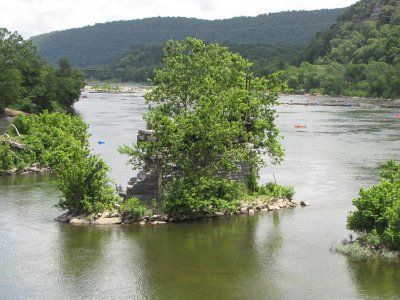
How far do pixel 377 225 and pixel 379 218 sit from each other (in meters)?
0.81

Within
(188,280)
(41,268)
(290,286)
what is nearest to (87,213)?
(41,268)

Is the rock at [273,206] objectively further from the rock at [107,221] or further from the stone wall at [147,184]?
the rock at [107,221]

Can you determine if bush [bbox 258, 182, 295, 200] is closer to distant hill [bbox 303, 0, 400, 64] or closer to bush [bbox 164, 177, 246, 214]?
bush [bbox 164, 177, 246, 214]

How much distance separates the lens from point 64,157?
39000mm

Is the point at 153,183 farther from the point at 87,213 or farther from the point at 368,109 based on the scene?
the point at 368,109

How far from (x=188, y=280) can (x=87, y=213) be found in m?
10.3

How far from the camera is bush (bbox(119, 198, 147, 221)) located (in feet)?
105

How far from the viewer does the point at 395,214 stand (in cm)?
2602

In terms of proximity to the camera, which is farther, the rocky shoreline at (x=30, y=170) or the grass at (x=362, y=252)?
the rocky shoreline at (x=30, y=170)

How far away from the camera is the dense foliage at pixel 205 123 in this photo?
108 ft

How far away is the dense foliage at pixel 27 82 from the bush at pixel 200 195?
57.0 meters

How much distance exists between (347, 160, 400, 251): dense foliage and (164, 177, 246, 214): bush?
24.9 ft

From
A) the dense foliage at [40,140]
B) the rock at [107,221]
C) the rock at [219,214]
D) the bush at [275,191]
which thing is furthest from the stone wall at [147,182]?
the dense foliage at [40,140]

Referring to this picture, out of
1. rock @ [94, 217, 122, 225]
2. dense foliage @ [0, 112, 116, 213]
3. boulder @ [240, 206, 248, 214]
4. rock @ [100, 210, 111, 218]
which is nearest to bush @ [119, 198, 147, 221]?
rock @ [94, 217, 122, 225]
